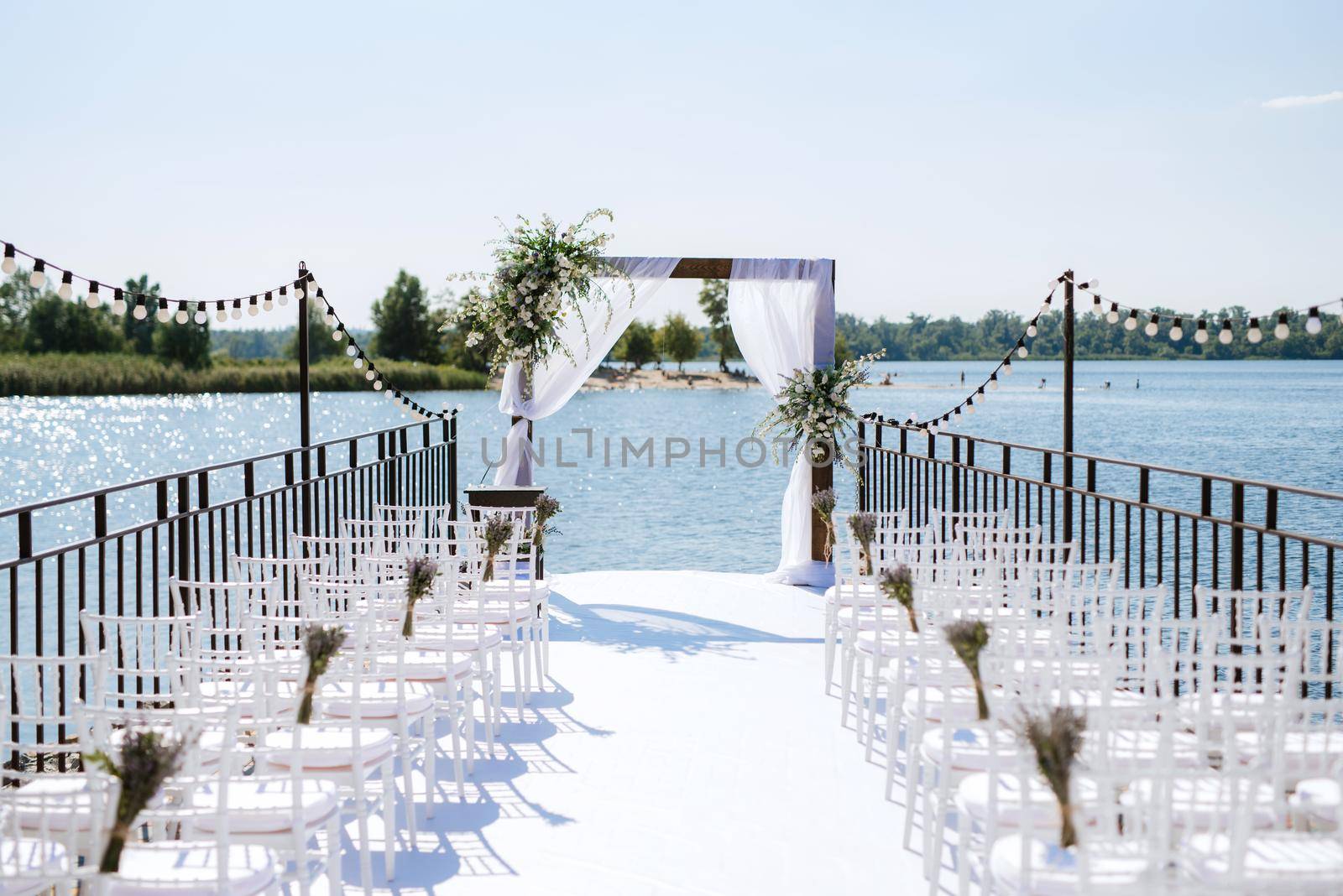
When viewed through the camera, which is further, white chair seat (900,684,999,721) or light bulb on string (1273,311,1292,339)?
light bulb on string (1273,311,1292,339)

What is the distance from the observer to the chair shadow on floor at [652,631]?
646cm

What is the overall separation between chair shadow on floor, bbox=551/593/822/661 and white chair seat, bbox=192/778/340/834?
3.42m

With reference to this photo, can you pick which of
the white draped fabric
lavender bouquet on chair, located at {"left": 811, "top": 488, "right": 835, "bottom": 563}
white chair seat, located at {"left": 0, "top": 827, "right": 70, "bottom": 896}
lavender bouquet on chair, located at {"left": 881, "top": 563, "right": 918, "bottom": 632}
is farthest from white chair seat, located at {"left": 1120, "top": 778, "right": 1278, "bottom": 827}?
the white draped fabric

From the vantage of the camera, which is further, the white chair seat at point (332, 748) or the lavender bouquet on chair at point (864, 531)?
the lavender bouquet on chair at point (864, 531)

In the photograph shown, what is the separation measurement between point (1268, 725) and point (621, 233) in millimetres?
6745

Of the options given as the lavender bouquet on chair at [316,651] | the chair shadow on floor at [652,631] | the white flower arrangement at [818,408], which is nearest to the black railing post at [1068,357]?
the white flower arrangement at [818,408]

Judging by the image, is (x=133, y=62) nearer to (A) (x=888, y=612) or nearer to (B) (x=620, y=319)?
(B) (x=620, y=319)

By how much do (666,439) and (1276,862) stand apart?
10.5m

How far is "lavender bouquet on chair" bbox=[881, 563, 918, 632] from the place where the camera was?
3969 mm

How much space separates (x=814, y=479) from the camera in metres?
8.31

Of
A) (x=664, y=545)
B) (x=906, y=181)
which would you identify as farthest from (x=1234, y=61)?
(x=664, y=545)

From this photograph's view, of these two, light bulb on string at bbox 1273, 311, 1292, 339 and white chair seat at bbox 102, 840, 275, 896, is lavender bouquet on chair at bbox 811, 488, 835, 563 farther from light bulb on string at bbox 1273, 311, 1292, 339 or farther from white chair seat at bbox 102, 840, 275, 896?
white chair seat at bbox 102, 840, 275, 896

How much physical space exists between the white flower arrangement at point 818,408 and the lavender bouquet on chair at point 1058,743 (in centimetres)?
585

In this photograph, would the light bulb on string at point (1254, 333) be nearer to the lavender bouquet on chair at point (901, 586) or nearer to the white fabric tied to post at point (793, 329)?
the lavender bouquet on chair at point (901, 586)
